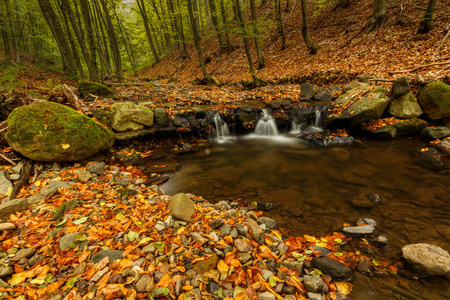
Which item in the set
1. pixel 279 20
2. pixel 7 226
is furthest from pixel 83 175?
pixel 279 20

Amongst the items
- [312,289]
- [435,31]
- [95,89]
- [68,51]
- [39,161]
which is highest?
[68,51]

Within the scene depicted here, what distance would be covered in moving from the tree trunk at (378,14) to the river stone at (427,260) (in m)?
13.6

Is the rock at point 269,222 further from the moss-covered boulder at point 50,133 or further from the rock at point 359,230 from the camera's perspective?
the moss-covered boulder at point 50,133

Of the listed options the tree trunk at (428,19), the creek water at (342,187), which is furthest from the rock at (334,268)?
the tree trunk at (428,19)

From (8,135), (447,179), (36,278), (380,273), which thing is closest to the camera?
(36,278)

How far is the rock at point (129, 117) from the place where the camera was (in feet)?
20.5

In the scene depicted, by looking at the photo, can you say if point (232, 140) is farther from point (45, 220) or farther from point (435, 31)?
point (435, 31)

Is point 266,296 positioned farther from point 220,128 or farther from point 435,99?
point 435,99

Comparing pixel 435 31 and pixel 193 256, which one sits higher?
pixel 435 31

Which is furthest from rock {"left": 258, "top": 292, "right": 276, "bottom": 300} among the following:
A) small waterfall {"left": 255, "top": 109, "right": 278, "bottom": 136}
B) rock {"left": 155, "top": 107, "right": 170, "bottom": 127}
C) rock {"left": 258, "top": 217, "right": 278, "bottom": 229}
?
small waterfall {"left": 255, "top": 109, "right": 278, "bottom": 136}

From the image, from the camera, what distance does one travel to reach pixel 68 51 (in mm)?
10094

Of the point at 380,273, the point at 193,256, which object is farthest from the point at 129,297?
the point at 380,273

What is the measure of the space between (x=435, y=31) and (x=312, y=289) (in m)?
13.6

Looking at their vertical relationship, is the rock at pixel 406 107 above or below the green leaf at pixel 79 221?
above
